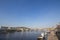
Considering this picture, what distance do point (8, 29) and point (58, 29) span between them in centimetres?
3294

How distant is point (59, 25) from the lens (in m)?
10.9

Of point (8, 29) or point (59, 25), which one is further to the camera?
point (8, 29)

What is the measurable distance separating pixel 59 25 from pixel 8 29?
32.9 m

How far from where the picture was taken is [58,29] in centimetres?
1070

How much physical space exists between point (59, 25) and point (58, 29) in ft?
1.32

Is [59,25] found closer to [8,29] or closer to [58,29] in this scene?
[58,29]

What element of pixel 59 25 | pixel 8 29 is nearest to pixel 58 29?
pixel 59 25

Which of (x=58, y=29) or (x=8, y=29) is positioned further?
(x=8, y=29)

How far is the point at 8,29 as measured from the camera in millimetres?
41938
